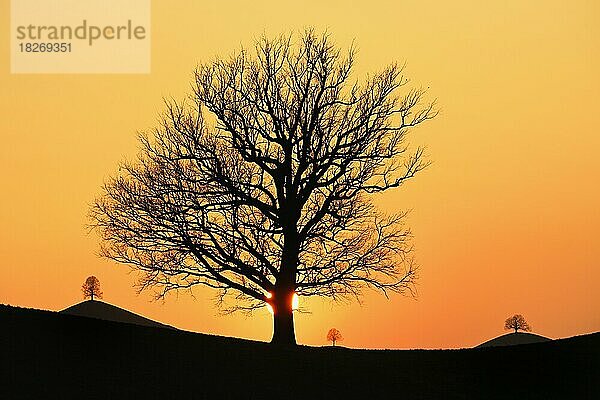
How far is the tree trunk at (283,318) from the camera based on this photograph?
40.1 metres

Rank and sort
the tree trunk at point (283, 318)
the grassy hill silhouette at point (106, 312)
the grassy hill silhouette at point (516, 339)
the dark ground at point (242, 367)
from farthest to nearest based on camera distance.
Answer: the grassy hill silhouette at point (516, 339)
the grassy hill silhouette at point (106, 312)
the tree trunk at point (283, 318)
the dark ground at point (242, 367)

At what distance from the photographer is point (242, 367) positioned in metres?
31.3

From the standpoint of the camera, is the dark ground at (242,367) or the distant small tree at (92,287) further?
the distant small tree at (92,287)

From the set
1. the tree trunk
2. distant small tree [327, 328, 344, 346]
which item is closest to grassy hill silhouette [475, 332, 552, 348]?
distant small tree [327, 328, 344, 346]

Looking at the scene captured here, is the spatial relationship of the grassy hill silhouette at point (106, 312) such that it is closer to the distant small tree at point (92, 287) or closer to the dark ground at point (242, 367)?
the distant small tree at point (92, 287)

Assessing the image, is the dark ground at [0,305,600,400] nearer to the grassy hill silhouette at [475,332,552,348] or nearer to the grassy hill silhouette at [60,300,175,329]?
the grassy hill silhouette at [60,300,175,329]

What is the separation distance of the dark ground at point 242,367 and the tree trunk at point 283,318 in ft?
13.2

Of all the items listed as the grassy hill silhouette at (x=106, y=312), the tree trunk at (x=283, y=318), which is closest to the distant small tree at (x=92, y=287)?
the grassy hill silhouette at (x=106, y=312)

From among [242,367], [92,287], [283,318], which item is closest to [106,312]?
[92,287]

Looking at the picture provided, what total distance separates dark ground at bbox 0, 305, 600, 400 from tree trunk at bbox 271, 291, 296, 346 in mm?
4016

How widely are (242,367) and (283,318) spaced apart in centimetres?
905

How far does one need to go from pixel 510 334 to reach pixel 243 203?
89361 millimetres

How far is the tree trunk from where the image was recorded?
132ft

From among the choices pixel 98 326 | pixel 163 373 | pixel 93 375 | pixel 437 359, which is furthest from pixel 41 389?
pixel 437 359
